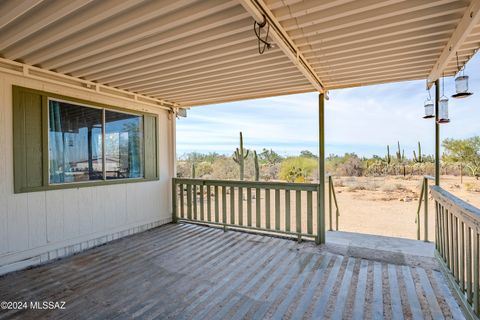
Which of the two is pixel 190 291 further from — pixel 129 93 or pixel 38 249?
pixel 129 93

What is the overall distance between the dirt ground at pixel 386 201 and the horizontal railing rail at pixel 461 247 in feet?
7.19

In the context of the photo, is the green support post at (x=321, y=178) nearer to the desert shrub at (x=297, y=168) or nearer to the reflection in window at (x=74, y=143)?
the reflection in window at (x=74, y=143)

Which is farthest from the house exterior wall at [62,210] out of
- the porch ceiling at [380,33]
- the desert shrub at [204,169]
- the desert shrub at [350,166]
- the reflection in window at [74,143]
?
the desert shrub at [350,166]

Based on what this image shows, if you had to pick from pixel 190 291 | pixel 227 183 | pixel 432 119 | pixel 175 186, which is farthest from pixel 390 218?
pixel 190 291

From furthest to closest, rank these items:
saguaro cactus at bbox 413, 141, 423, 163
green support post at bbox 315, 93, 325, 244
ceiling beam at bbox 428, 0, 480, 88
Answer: saguaro cactus at bbox 413, 141, 423, 163 < green support post at bbox 315, 93, 325, 244 < ceiling beam at bbox 428, 0, 480, 88

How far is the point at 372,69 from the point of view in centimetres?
339

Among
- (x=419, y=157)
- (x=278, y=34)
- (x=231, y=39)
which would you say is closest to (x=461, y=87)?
(x=278, y=34)

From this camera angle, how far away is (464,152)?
28.2 ft

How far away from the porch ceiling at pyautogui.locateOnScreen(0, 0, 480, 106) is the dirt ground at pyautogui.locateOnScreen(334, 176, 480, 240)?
3232 millimetres

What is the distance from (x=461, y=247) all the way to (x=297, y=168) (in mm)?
9143

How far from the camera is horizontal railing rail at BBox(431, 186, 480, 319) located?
6.24 ft

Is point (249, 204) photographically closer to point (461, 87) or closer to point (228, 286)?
point (228, 286)

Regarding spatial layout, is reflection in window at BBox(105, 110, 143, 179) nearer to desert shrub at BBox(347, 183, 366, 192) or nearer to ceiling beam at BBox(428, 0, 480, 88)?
ceiling beam at BBox(428, 0, 480, 88)

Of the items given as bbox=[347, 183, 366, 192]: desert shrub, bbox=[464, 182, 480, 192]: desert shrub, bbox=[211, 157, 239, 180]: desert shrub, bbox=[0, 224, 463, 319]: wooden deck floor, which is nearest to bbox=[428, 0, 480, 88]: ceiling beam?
bbox=[0, 224, 463, 319]: wooden deck floor
